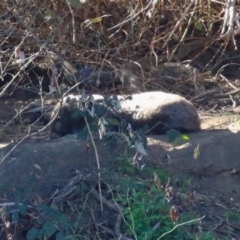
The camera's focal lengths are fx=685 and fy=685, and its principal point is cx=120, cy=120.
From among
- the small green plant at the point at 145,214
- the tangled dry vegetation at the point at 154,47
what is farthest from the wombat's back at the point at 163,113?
the small green plant at the point at 145,214

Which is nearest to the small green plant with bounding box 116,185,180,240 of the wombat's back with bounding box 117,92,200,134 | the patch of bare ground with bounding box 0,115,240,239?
the patch of bare ground with bounding box 0,115,240,239

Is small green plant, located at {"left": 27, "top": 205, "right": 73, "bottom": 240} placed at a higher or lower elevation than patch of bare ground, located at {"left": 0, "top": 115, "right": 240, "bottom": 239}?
higher

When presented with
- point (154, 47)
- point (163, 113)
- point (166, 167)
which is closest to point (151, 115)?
point (163, 113)

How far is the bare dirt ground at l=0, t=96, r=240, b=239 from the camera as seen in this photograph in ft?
15.8

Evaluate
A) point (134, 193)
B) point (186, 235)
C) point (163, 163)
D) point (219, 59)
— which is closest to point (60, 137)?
point (163, 163)

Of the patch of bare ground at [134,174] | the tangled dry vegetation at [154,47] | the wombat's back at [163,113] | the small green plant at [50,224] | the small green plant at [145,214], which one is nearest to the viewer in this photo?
the small green plant at [50,224]

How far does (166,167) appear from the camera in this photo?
536 centimetres

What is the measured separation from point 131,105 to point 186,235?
242cm

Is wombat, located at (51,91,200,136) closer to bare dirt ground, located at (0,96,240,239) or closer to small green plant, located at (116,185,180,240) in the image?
bare dirt ground, located at (0,96,240,239)

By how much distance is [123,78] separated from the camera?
8.25m

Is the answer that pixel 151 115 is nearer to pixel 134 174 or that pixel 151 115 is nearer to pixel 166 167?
pixel 166 167

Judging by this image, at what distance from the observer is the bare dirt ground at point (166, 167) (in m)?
4.81

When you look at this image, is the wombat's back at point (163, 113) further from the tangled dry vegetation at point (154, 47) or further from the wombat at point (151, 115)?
the tangled dry vegetation at point (154, 47)

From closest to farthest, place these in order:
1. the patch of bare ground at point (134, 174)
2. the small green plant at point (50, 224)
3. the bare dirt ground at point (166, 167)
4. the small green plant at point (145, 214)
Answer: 1. the small green plant at point (50, 224)
2. the small green plant at point (145, 214)
3. the patch of bare ground at point (134, 174)
4. the bare dirt ground at point (166, 167)
